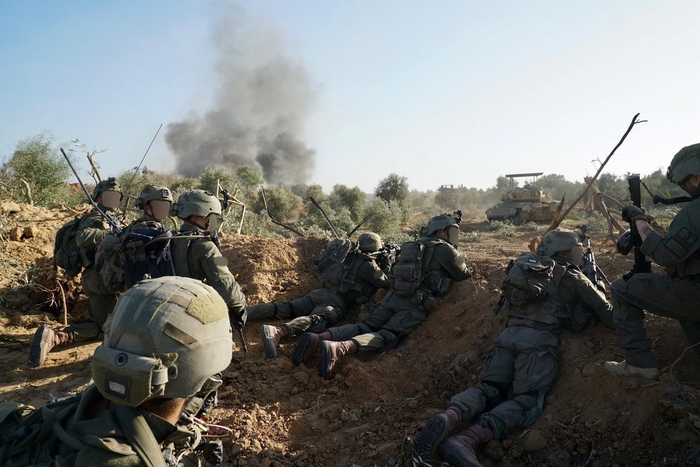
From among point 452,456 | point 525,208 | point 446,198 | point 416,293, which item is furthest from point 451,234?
point 446,198

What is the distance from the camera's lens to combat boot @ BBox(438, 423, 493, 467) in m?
3.17

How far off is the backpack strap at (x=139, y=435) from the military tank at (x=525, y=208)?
22255 mm

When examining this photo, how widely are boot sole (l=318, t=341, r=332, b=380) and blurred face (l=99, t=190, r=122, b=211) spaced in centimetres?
330

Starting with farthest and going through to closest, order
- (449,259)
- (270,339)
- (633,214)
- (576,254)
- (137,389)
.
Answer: (449,259) < (270,339) < (576,254) < (633,214) < (137,389)

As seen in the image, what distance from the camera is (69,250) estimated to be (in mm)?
5902

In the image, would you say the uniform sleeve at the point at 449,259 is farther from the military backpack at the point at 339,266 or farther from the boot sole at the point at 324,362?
the boot sole at the point at 324,362

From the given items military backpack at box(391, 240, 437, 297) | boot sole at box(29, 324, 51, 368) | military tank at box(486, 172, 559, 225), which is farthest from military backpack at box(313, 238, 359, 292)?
military tank at box(486, 172, 559, 225)

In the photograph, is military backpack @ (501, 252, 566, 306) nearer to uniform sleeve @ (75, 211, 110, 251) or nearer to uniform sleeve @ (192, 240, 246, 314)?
uniform sleeve @ (192, 240, 246, 314)

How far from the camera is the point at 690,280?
338cm

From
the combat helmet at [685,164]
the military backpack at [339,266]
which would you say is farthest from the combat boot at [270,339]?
the combat helmet at [685,164]

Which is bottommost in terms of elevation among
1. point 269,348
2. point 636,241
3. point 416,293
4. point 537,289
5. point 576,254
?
point 269,348

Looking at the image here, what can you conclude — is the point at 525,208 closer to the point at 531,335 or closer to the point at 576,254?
the point at 576,254

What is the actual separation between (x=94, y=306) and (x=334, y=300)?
3128 millimetres

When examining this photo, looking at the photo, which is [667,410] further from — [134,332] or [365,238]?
[365,238]
